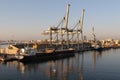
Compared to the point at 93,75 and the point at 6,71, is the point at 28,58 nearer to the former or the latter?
the point at 6,71

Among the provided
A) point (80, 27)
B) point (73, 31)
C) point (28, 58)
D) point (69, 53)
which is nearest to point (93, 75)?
point (28, 58)

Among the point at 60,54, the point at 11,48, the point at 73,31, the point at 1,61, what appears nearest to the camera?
the point at 1,61

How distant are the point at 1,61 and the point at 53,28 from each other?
29.0 metres

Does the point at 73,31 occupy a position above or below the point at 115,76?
above

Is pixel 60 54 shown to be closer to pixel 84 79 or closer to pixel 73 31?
pixel 73 31

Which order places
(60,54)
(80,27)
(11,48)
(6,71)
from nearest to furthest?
(6,71), (11,48), (60,54), (80,27)

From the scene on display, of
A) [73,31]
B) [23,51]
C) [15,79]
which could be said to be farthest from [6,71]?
[73,31]

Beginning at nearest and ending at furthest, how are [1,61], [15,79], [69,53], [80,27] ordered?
[15,79] → [1,61] → [69,53] → [80,27]

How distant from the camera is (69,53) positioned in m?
70.9

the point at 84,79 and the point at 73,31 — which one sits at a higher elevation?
the point at 73,31

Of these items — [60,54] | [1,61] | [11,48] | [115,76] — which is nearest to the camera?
[115,76]

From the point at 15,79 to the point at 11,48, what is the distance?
104ft

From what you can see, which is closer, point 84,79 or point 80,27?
point 84,79

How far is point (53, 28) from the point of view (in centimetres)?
7475
